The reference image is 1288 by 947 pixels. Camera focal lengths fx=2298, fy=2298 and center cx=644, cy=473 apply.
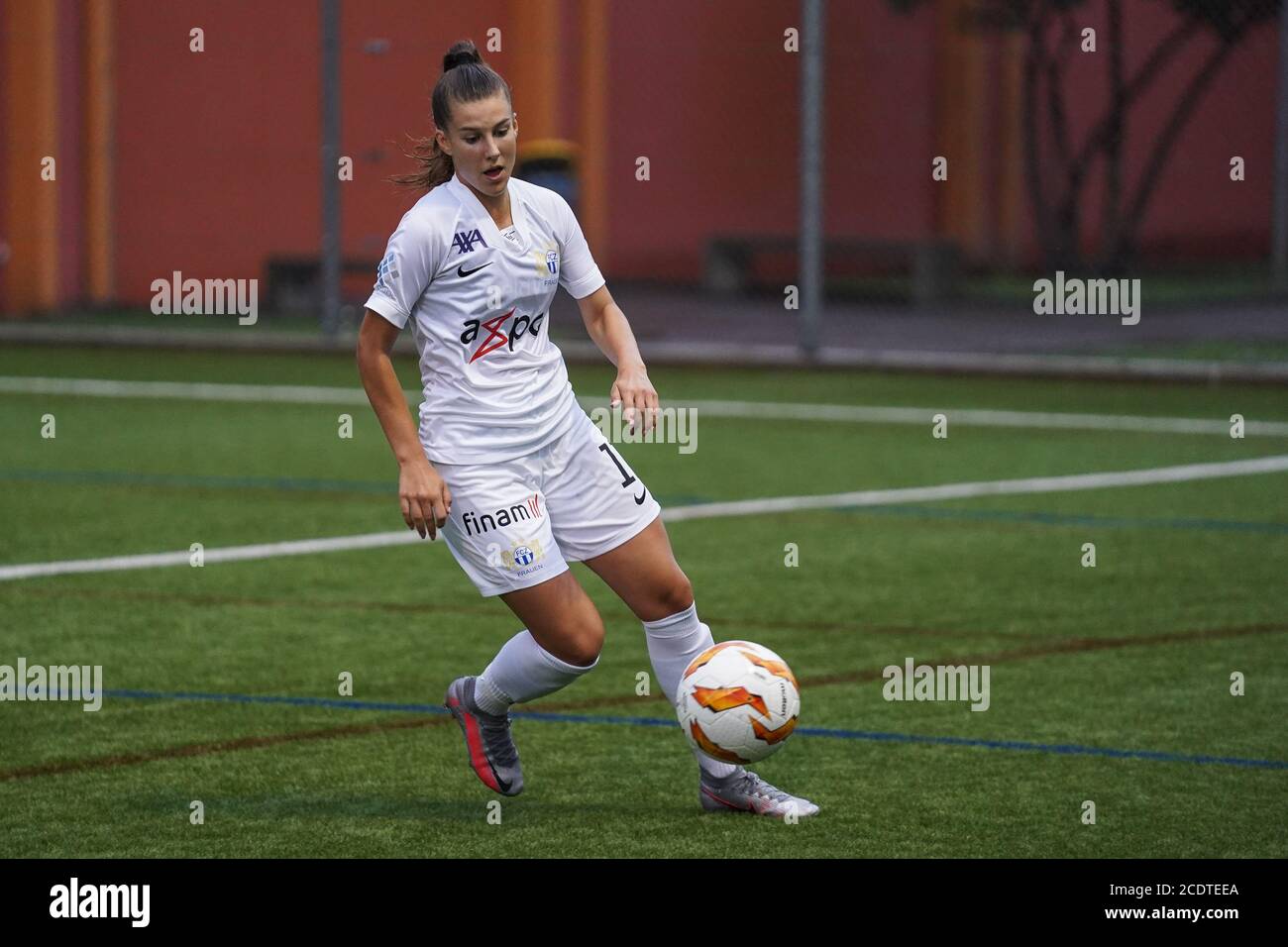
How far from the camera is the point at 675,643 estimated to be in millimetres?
6395

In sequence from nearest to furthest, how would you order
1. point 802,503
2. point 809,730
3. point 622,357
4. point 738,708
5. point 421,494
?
point 421,494, point 738,708, point 622,357, point 809,730, point 802,503

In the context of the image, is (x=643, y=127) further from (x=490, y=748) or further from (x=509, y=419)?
(x=509, y=419)

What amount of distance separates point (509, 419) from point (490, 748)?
986 millimetres

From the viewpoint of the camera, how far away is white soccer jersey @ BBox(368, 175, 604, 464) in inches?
239

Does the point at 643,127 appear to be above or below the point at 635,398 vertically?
above

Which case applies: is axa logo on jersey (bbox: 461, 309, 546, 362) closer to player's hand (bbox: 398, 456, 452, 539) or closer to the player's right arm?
the player's right arm

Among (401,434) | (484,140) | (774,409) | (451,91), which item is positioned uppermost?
(451,91)

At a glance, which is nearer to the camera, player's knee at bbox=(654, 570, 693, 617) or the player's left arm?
the player's left arm

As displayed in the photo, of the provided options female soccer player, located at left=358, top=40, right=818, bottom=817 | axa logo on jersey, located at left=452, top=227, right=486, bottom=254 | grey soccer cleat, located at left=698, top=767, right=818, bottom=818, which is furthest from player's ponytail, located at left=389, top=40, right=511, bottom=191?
grey soccer cleat, located at left=698, top=767, right=818, bottom=818

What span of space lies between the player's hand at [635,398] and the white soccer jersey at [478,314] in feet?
0.72

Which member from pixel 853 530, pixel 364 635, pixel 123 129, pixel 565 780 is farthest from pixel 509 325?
pixel 123 129

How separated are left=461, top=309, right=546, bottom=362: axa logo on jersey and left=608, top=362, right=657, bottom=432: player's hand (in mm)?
301

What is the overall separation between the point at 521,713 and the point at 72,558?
3.71 meters

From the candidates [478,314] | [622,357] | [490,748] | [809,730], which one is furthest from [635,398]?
[809,730]
